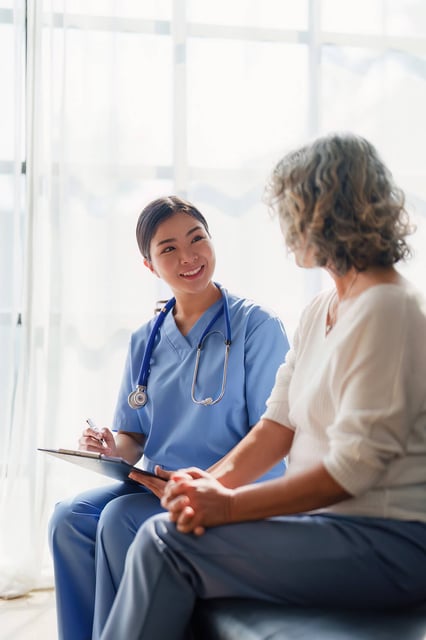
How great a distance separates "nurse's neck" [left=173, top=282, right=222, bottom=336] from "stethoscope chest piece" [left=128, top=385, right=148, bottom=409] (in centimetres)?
17

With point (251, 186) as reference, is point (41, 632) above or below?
below

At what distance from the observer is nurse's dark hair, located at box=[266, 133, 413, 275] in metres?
1.23

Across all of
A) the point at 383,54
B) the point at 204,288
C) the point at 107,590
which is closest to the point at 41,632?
the point at 107,590

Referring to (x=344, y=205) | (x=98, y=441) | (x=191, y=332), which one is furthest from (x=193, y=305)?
(x=344, y=205)

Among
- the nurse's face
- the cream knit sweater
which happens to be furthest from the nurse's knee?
the cream knit sweater

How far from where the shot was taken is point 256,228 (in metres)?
2.75

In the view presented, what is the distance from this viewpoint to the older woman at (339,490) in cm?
114

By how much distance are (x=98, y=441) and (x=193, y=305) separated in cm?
41

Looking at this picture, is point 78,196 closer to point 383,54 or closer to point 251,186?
point 251,186

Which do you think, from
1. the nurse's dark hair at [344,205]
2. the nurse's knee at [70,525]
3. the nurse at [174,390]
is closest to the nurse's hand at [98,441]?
the nurse at [174,390]

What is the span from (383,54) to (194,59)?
0.67 metres

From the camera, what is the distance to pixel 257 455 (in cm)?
147

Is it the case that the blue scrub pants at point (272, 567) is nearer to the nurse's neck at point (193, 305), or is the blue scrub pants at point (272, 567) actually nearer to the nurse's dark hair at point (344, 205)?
the nurse's dark hair at point (344, 205)

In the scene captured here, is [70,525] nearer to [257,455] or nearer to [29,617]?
[257,455]
